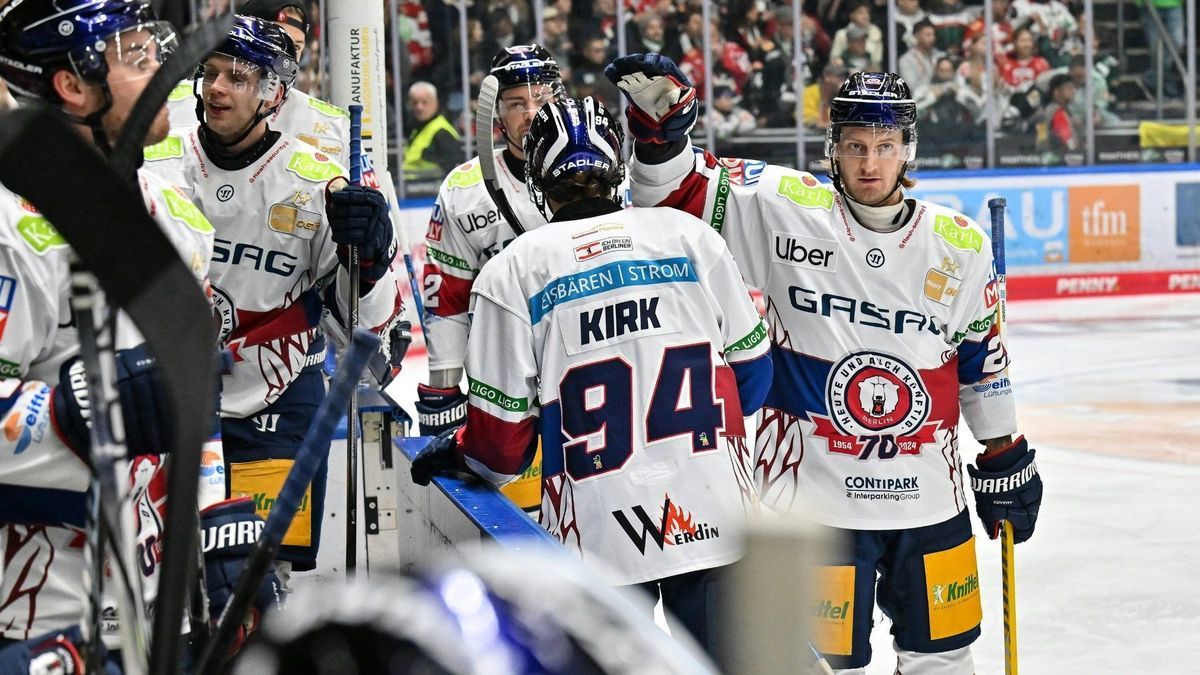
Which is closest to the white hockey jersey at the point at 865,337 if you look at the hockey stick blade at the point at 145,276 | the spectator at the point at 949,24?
the hockey stick blade at the point at 145,276

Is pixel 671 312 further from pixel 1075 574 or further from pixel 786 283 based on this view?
pixel 1075 574

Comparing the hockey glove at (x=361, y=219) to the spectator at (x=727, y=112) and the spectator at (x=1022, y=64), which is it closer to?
the spectator at (x=727, y=112)

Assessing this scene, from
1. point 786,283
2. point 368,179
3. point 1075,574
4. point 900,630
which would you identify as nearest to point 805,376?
point 786,283

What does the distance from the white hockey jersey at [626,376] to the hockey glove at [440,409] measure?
1.47 m

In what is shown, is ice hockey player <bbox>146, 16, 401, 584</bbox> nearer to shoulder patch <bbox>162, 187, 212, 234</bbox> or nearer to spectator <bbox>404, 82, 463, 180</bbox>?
shoulder patch <bbox>162, 187, 212, 234</bbox>

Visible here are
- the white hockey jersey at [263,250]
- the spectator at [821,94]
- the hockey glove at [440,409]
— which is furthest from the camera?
the spectator at [821,94]

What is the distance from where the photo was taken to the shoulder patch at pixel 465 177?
3.62 metres

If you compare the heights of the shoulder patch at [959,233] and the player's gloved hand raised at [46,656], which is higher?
the shoulder patch at [959,233]

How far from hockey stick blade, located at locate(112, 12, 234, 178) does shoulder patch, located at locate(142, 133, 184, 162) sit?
202cm

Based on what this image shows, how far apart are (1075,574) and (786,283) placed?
186 centimetres

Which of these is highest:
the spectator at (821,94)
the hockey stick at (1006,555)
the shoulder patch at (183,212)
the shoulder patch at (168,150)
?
the spectator at (821,94)

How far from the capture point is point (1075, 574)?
A: 4180mm

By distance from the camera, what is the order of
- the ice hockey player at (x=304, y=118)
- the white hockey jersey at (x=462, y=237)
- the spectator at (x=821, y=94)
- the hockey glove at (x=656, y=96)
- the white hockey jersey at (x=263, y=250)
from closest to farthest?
the hockey glove at (x=656, y=96), the white hockey jersey at (x=263, y=250), the white hockey jersey at (x=462, y=237), the ice hockey player at (x=304, y=118), the spectator at (x=821, y=94)

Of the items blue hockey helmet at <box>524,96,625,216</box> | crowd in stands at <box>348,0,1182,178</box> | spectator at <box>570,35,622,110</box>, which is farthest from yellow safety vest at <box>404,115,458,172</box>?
blue hockey helmet at <box>524,96,625,216</box>
